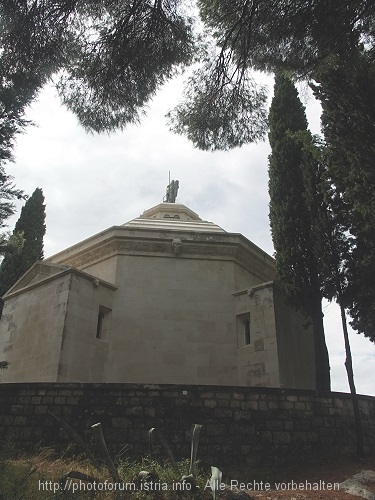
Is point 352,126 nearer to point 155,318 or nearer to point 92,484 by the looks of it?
point 155,318

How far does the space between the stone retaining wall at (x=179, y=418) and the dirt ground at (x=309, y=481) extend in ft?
0.93

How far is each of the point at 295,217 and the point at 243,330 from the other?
3.60 m

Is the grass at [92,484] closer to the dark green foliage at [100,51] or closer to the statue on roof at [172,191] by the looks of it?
the dark green foliage at [100,51]

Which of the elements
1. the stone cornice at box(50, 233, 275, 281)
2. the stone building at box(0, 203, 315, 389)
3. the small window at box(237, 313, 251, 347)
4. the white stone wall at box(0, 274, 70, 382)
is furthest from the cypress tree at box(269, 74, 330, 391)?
the white stone wall at box(0, 274, 70, 382)

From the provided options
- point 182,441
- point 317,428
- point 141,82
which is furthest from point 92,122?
point 317,428

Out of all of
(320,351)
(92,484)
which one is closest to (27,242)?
(320,351)

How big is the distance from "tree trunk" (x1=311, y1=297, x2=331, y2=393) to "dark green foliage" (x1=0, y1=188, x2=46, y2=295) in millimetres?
12317

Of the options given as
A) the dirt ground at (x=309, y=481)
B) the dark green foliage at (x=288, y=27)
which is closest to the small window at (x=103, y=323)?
the dirt ground at (x=309, y=481)

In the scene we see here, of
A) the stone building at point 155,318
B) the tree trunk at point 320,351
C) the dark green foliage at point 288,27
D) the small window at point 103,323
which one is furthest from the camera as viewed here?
the small window at point 103,323

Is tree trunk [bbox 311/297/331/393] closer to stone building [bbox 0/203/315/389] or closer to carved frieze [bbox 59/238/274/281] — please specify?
stone building [bbox 0/203/315/389]

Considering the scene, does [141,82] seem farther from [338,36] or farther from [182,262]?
[182,262]

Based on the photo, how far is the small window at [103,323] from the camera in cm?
1208

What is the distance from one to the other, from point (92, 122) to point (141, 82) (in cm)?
142

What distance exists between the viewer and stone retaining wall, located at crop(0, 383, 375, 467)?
7621 millimetres
